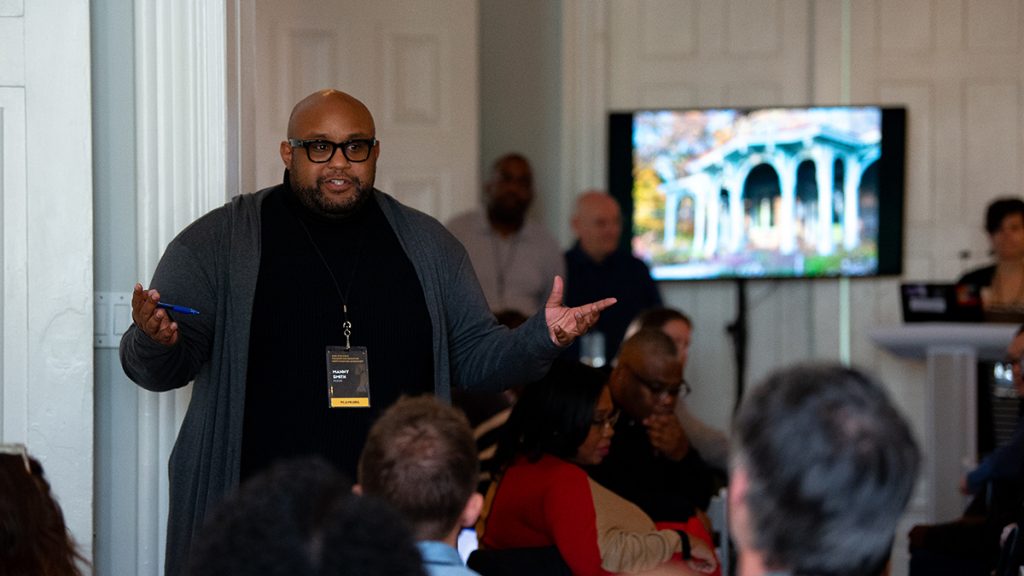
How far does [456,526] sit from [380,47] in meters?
4.59

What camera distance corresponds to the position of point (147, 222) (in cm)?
338

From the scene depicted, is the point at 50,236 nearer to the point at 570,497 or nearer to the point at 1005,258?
the point at 570,497

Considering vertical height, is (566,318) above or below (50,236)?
below

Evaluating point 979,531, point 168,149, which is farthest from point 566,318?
point 979,531

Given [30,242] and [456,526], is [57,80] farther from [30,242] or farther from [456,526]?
[456,526]

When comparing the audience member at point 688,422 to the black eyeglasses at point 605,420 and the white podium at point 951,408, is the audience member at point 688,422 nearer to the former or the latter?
the black eyeglasses at point 605,420

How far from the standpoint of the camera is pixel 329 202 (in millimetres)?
3021

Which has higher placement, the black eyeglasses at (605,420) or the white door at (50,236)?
the white door at (50,236)

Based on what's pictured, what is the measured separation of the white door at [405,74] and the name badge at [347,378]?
11.0 ft

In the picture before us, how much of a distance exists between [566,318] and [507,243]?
12.3ft

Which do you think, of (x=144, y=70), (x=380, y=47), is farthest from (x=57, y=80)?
(x=380, y=47)

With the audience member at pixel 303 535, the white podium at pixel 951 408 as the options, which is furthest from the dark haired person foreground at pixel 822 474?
the white podium at pixel 951 408

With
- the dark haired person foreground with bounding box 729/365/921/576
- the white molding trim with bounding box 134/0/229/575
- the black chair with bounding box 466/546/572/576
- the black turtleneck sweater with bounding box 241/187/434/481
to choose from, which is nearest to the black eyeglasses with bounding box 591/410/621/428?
the black chair with bounding box 466/546/572/576

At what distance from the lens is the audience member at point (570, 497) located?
3287mm
